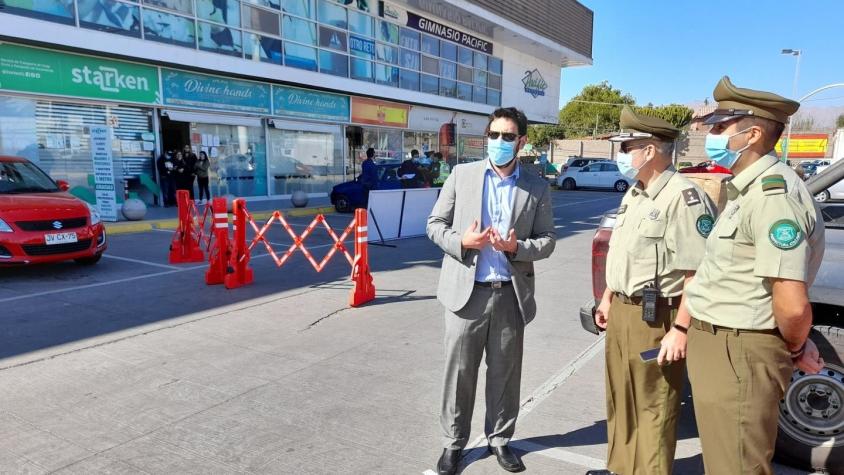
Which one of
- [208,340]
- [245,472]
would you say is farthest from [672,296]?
[208,340]

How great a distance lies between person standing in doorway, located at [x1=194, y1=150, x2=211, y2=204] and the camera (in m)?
15.8

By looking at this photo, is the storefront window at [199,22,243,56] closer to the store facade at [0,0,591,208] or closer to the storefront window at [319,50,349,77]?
the store facade at [0,0,591,208]

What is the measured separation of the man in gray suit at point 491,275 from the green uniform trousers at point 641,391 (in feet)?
1.69

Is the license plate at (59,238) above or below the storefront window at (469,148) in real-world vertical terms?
below

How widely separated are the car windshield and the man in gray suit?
26.3 feet

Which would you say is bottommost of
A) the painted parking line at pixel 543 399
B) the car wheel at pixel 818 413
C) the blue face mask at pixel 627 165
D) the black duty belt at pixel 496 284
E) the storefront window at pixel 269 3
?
the painted parking line at pixel 543 399

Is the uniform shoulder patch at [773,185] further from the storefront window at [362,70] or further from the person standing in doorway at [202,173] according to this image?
the storefront window at [362,70]

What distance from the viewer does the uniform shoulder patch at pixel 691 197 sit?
8.55 ft

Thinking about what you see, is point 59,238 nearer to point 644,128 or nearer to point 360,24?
point 644,128

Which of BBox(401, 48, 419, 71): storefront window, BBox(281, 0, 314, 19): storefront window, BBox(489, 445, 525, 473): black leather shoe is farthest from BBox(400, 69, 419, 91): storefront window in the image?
BBox(489, 445, 525, 473): black leather shoe

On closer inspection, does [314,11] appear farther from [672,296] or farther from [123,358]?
[672,296]

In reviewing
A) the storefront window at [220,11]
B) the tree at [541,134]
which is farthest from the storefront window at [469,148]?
the tree at [541,134]

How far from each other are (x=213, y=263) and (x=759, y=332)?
6.85m

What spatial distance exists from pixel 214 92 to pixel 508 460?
636 inches
